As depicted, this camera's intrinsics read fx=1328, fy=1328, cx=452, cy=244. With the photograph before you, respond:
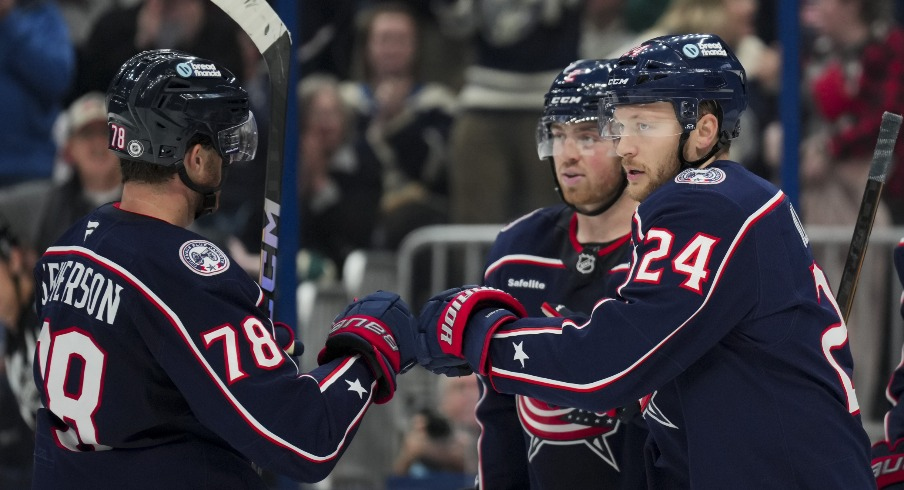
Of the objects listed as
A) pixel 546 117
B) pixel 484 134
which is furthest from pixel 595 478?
pixel 484 134

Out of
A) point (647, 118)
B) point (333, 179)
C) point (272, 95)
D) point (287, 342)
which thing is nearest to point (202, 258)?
point (287, 342)

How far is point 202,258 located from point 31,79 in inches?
145

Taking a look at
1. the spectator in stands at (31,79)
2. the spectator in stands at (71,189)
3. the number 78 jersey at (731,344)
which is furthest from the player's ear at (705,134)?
the spectator in stands at (31,79)

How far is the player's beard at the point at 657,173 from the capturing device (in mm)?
2598

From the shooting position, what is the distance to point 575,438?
9.98 feet

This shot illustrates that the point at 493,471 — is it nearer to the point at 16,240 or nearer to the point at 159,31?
the point at 16,240

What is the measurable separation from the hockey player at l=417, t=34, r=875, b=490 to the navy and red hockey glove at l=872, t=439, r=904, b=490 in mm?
488

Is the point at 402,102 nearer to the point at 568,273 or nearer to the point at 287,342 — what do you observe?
the point at 568,273

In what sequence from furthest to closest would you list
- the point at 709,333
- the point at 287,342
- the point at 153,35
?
the point at 153,35, the point at 287,342, the point at 709,333

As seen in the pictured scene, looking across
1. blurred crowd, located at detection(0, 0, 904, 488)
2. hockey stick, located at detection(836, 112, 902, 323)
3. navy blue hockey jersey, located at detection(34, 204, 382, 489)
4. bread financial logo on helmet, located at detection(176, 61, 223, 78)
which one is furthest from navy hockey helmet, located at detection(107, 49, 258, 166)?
blurred crowd, located at detection(0, 0, 904, 488)

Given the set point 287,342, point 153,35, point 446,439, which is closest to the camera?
point 287,342

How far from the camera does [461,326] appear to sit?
264 cm

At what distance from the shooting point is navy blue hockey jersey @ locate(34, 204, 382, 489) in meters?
2.39

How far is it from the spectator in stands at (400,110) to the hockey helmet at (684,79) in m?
3.57
